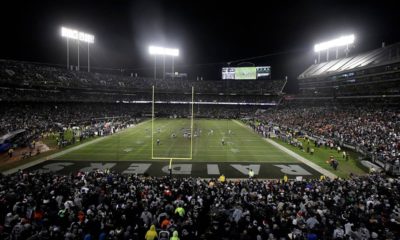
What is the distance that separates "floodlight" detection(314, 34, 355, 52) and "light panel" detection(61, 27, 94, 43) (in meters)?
51.1

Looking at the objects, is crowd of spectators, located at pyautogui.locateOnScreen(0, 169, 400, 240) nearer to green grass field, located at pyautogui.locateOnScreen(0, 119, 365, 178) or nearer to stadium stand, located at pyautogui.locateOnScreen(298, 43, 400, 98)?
green grass field, located at pyautogui.locateOnScreen(0, 119, 365, 178)

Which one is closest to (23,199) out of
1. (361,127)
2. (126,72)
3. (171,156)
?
(171,156)

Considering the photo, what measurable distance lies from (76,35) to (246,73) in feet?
139

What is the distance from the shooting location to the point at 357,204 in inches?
372

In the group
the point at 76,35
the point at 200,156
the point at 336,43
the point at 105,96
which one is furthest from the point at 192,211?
the point at 105,96

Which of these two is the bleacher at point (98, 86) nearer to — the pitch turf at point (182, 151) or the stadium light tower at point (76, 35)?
the stadium light tower at point (76, 35)

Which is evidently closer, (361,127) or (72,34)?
(361,127)

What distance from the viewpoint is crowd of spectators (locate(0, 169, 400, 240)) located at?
703 centimetres

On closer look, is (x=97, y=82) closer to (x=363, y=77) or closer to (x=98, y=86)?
(x=98, y=86)

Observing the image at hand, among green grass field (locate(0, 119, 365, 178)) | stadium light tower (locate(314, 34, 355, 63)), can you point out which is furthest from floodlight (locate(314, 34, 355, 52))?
green grass field (locate(0, 119, 365, 178))

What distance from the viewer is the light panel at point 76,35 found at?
55.3 meters

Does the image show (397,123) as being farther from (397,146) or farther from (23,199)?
(23,199)

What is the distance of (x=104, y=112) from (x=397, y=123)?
56.0 m

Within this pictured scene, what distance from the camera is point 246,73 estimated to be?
76188 millimetres
